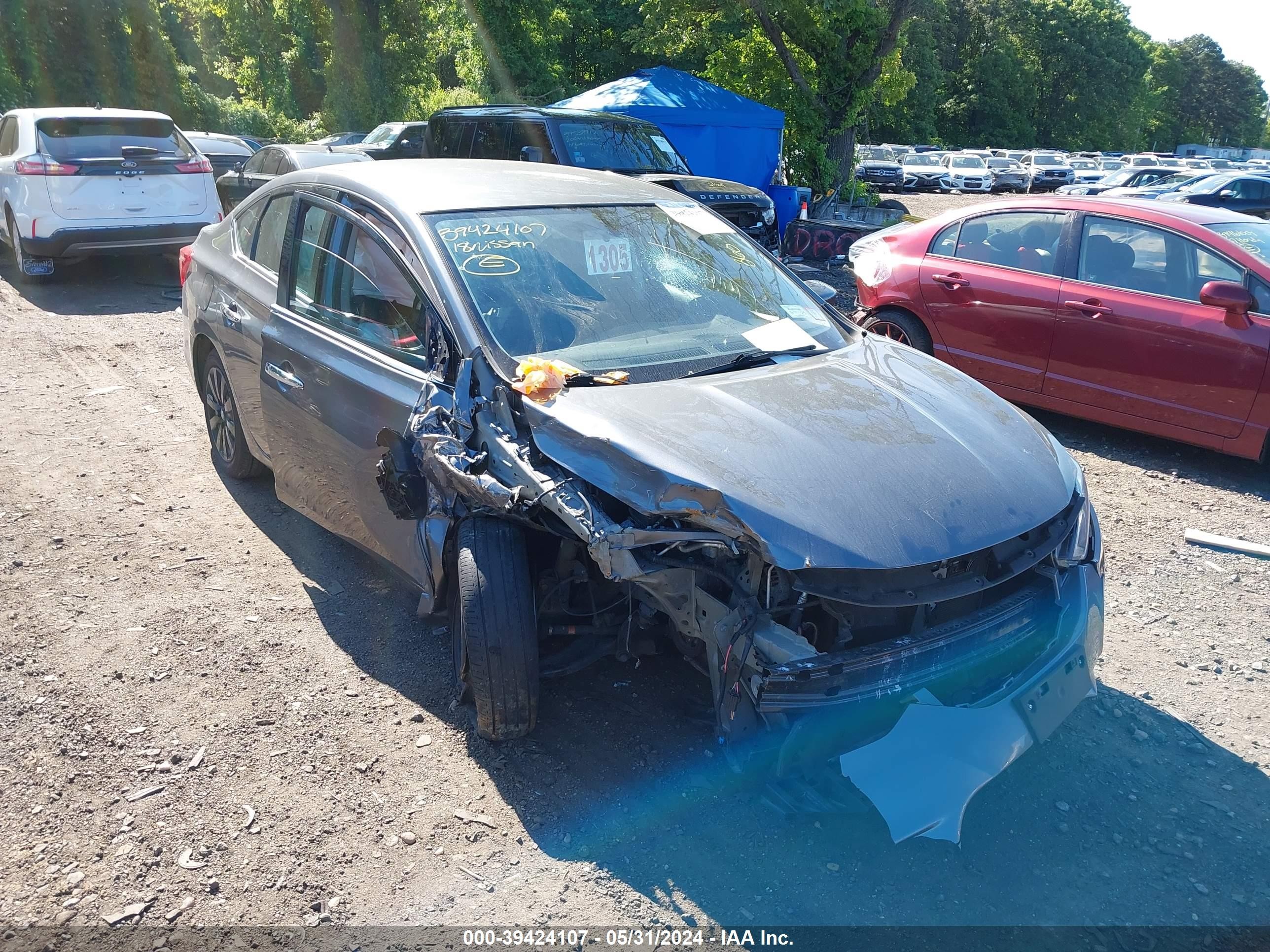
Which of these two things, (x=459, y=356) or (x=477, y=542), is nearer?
(x=477, y=542)

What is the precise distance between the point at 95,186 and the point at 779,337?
928 cm

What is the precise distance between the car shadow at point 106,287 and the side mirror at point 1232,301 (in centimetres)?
910

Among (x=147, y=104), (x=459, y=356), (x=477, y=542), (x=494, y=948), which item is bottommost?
(x=494, y=948)

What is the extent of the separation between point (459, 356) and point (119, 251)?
9130mm

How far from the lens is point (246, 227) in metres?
5.13

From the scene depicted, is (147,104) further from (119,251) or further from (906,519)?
(906,519)

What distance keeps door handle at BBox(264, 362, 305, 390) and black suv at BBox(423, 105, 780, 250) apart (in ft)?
21.9

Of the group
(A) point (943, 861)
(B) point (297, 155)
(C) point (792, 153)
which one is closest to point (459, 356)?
(A) point (943, 861)

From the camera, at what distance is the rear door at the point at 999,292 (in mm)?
6730

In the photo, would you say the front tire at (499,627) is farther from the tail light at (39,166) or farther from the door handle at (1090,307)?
the tail light at (39,166)

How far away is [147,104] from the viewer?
30000mm

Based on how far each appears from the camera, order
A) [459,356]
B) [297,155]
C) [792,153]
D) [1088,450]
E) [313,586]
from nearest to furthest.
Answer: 1. [459,356]
2. [313,586]
3. [1088,450]
4. [297,155]
5. [792,153]

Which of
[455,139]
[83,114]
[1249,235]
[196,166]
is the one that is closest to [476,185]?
[1249,235]

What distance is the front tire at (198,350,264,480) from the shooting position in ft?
17.3
